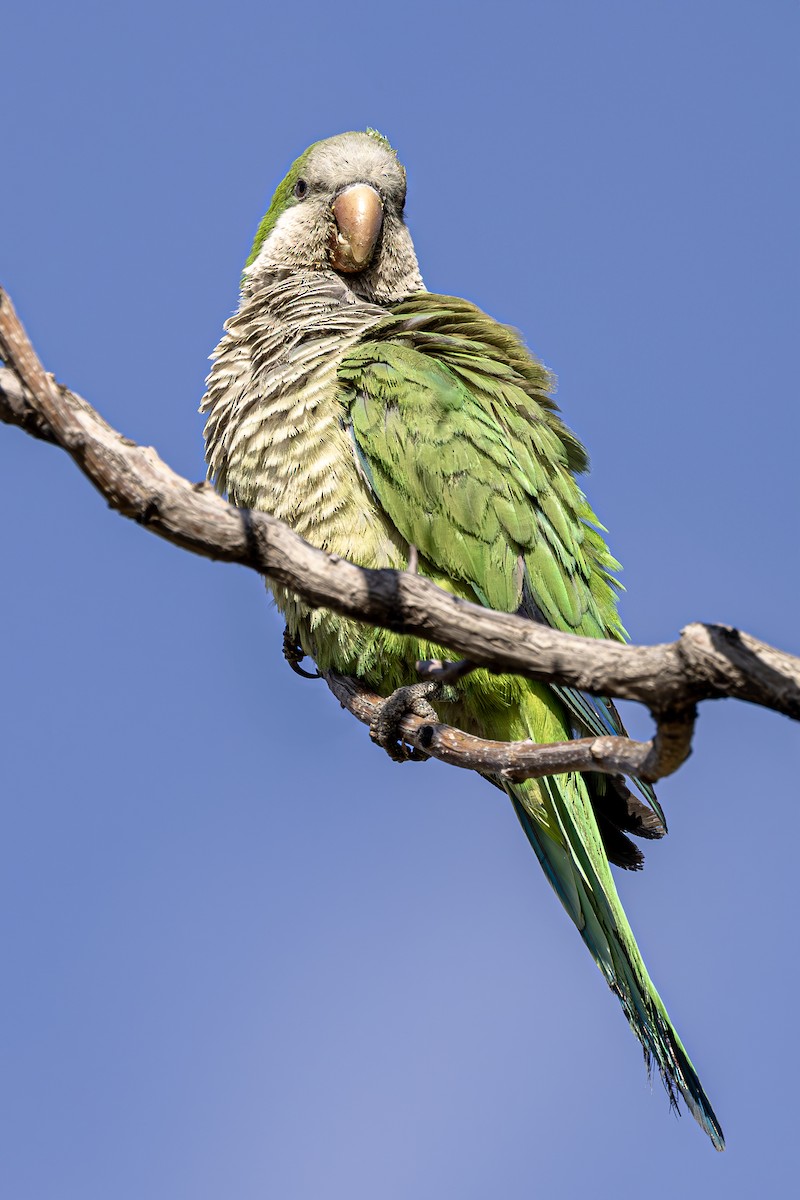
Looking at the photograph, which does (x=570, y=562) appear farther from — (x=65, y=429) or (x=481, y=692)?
(x=65, y=429)

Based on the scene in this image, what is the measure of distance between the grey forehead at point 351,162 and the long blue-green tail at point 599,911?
3814 mm

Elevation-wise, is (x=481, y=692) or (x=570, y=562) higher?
(x=570, y=562)

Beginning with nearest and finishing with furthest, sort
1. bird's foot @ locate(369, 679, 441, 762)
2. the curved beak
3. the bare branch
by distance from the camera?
the bare branch → bird's foot @ locate(369, 679, 441, 762) → the curved beak

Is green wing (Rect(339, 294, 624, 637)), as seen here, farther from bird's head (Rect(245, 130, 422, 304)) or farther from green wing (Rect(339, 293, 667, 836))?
bird's head (Rect(245, 130, 422, 304))

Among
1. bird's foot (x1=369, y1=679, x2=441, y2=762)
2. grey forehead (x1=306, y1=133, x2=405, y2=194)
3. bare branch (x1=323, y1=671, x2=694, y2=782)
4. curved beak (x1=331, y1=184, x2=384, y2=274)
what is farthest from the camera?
grey forehead (x1=306, y1=133, x2=405, y2=194)

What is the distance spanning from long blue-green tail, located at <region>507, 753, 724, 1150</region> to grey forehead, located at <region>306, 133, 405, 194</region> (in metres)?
3.81

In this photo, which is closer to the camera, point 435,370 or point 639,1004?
point 639,1004

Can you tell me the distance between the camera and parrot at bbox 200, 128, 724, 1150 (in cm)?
519

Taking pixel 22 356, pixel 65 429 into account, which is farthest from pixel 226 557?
pixel 22 356

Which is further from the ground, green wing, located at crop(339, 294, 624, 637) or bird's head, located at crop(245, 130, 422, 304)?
bird's head, located at crop(245, 130, 422, 304)

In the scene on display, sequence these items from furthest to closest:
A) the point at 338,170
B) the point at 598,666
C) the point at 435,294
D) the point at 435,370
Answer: the point at 338,170 → the point at 435,294 → the point at 435,370 → the point at 598,666

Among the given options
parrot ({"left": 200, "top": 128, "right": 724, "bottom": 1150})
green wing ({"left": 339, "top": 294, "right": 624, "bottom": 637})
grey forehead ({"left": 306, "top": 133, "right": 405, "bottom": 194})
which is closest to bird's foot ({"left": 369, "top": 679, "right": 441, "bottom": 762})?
parrot ({"left": 200, "top": 128, "right": 724, "bottom": 1150})

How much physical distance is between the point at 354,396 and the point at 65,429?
104 inches

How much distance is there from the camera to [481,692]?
5.29m
